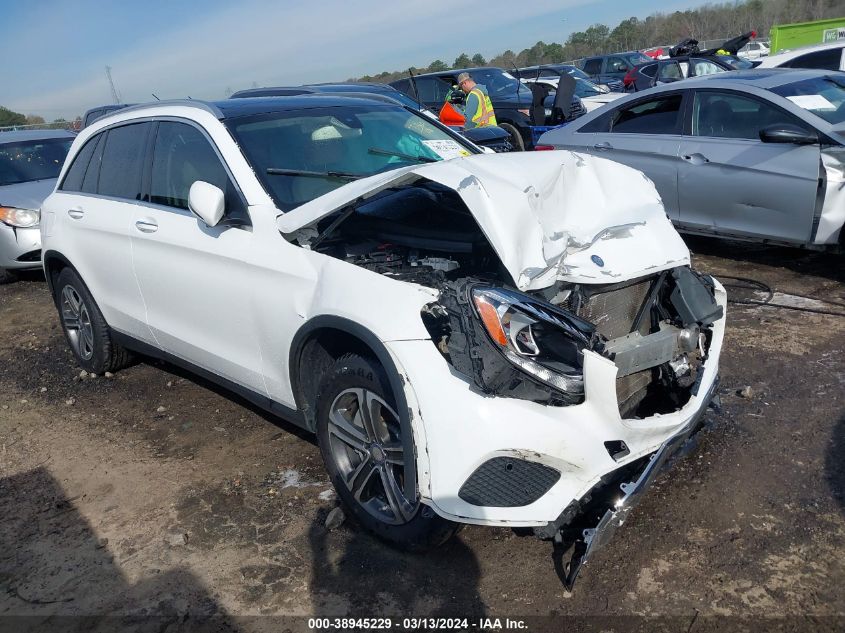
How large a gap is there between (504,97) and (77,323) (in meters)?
10.3

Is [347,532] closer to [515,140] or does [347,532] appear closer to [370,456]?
[370,456]

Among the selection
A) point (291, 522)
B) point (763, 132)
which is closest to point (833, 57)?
point (763, 132)

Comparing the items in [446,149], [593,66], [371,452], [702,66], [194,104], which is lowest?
[371,452]

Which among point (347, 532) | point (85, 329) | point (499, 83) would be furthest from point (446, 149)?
point (499, 83)

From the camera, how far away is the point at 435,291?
278cm

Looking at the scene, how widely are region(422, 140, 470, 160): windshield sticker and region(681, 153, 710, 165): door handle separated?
2.90m

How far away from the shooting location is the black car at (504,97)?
41.4ft

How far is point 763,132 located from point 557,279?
4031mm

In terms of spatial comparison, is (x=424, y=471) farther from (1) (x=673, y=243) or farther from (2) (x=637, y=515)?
(1) (x=673, y=243)

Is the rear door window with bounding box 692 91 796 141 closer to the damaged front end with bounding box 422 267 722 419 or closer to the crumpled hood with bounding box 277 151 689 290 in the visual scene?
the crumpled hood with bounding box 277 151 689 290

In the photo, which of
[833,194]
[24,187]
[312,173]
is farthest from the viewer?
[24,187]

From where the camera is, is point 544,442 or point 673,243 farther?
point 673,243

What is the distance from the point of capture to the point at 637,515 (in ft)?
10.6

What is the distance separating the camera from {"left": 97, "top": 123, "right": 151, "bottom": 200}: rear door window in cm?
445
